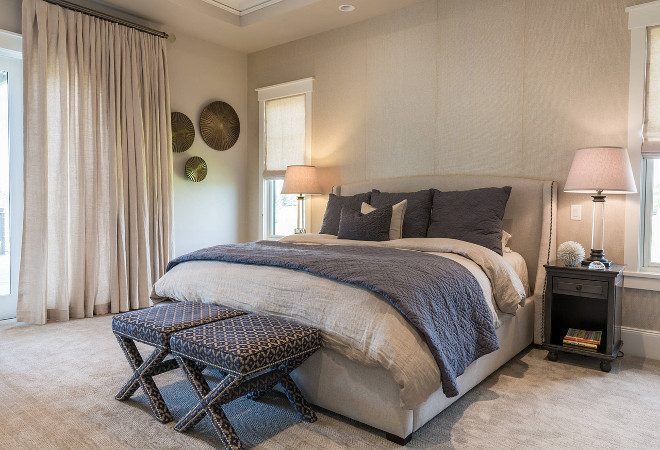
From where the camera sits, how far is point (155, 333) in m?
2.05

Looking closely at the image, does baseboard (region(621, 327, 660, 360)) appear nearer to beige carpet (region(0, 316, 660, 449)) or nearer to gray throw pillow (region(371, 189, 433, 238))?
beige carpet (region(0, 316, 660, 449))

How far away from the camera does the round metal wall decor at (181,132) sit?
4.76m

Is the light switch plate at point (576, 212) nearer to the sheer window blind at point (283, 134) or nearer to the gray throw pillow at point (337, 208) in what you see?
the gray throw pillow at point (337, 208)

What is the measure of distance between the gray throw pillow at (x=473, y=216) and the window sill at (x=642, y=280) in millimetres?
840

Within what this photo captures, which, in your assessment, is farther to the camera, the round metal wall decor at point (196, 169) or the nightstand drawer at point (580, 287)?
the round metal wall decor at point (196, 169)

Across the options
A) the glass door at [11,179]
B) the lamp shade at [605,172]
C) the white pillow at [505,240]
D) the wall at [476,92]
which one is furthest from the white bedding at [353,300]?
the glass door at [11,179]

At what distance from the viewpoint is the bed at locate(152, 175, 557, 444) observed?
6.11 feet

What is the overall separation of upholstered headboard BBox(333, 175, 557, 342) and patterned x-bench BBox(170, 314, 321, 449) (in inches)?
76.9

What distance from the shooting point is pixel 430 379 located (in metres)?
1.87

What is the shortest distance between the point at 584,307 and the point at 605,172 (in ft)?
3.04

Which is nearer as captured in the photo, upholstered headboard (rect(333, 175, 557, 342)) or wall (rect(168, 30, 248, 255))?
upholstered headboard (rect(333, 175, 557, 342))

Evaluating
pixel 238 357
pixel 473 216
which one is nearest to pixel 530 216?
pixel 473 216

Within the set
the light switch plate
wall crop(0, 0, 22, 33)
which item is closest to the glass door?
wall crop(0, 0, 22, 33)

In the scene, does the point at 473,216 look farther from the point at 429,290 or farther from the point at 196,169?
the point at 196,169
